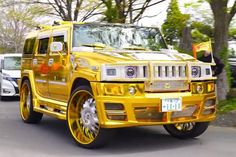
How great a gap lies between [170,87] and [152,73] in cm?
39

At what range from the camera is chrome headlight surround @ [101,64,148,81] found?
6.36m

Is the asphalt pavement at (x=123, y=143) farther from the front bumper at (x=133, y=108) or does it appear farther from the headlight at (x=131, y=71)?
the headlight at (x=131, y=71)

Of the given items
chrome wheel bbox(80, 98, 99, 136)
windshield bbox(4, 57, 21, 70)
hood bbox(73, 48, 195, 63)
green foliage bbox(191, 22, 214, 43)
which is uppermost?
green foliage bbox(191, 22, 214, 43)

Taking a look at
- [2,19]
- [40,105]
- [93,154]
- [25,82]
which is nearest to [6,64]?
[25,82]

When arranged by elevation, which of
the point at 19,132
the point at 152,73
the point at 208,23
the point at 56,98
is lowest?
the point at 19,132

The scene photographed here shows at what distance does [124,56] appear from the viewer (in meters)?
6.90

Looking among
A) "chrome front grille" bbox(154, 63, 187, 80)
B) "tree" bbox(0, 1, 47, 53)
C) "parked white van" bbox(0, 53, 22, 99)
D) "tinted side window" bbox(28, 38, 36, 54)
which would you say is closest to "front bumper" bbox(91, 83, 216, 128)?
"chrome front grille" bbox(154, 63, 187, 80)

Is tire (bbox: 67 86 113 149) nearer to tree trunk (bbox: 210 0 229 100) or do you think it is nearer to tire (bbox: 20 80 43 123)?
tire (bbox: 20 80 43 123)

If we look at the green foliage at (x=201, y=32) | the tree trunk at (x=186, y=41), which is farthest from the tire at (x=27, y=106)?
the green foliage at (x=201, y=32)

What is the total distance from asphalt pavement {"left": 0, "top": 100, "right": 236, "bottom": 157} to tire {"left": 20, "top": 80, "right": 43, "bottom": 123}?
1.03ft

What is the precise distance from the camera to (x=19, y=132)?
8578 millimetres

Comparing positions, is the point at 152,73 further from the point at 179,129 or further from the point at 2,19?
the point at 2,19

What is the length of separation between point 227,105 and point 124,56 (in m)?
3.63

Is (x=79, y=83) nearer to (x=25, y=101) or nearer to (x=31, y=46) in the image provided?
(x=31, y=46)
